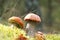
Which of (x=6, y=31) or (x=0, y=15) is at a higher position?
(x=0, y=15)

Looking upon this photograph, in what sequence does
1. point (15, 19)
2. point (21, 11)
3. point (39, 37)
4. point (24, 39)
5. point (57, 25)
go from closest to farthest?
point (24, 39) < point (39, 37) < point (15, 19) < point (21, 11) < point (57, 25)

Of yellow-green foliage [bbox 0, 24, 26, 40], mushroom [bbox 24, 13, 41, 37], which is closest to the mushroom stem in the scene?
mushroom [bbox 24, 13, 41, 37]

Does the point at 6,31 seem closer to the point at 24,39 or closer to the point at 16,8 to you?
the point at 24,39

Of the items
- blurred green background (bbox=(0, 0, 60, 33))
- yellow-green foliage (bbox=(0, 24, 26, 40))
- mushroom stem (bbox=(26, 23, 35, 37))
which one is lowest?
yellow-green foliage (bbox=(0, 24, 26, 40))

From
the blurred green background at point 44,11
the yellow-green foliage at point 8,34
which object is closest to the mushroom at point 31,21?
the yellow-green foliage at point 8,34

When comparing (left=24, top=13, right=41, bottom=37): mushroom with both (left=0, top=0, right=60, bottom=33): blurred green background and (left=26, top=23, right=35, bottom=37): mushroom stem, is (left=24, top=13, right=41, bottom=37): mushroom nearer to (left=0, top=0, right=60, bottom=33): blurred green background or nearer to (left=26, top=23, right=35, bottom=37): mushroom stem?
(left=26, top=23, right=35, bottom=37): mushroom stem

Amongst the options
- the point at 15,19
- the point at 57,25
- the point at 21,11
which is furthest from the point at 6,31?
the point at 57,25

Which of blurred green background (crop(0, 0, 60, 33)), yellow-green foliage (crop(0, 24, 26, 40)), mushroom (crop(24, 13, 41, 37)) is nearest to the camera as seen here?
yellow-green foliage (crop(0, 24, 26, 40))

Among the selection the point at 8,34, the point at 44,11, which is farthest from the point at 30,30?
the point at 44,11

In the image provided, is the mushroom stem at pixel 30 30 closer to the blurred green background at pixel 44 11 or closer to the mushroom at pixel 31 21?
the mushroom at pixel 31 21
